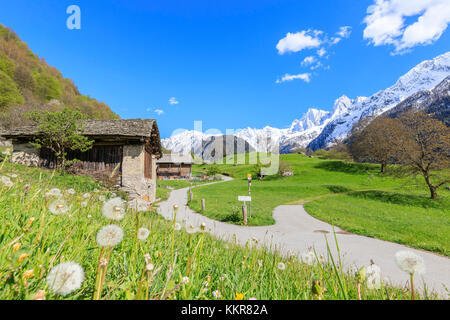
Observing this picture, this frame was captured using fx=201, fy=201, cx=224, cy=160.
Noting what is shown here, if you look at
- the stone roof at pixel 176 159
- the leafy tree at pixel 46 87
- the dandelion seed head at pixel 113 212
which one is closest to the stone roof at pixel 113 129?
the dandelion seed head at pixel 113 212

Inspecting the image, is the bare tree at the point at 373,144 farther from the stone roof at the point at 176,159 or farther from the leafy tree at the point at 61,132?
the leafy tree at the point at 61,132

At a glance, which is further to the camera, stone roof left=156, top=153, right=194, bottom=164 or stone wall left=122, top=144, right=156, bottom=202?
stone roof left=156, top=153, right=194, bottom=164

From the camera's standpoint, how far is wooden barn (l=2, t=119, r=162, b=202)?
1579cm

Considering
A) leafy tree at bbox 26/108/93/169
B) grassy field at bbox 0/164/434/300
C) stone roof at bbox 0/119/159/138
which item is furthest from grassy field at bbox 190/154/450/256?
leafy tree at bbox 26/108/93/169

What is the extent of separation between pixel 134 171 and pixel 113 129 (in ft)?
14.0

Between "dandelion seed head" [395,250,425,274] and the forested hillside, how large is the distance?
41171 millimetres

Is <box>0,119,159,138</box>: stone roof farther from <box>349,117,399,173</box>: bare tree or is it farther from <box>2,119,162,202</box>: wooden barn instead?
<box>349,117,399,173</box>: bare tree

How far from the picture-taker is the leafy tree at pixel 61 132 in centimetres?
1532

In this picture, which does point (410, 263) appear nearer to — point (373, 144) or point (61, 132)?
point (61, 132)

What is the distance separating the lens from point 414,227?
38.6ft

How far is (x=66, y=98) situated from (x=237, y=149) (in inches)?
4328

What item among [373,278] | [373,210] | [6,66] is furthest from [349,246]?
[6,66]
